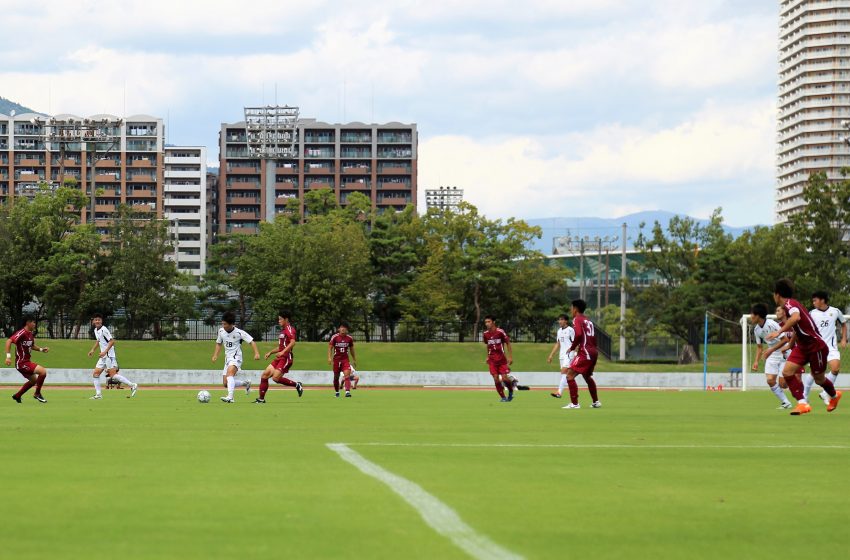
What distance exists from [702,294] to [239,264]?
1130 inches

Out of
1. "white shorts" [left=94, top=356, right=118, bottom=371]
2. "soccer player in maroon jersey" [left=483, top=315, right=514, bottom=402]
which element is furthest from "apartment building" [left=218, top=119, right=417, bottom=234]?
"soccer player in maroon jersey" [left=483, top=315, right=514, bottom=402]

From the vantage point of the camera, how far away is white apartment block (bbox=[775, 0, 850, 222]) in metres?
159

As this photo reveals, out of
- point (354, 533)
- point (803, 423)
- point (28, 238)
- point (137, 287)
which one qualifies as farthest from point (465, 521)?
point (28, 238)

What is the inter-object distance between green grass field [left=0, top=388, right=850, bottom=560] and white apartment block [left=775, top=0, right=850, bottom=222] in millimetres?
152407

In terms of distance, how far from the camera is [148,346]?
5759 cm

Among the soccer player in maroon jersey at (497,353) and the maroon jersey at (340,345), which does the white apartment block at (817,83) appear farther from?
the soccer player in maroon jersey at (497,353)

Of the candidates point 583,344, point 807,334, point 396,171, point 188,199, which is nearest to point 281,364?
point 583,344

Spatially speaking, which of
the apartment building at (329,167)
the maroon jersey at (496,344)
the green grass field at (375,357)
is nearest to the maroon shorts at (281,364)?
the maroon jersey at (496,344)

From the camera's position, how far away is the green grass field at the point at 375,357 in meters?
54.2

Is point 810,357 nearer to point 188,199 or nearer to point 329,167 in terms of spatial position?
point 329,167

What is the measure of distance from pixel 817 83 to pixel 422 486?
164198 millimetres

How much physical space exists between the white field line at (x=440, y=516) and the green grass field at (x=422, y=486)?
0.07 metres

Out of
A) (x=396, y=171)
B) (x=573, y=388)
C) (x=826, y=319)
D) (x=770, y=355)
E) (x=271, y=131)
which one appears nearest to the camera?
(x=826, y=319)

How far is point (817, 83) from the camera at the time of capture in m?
161
